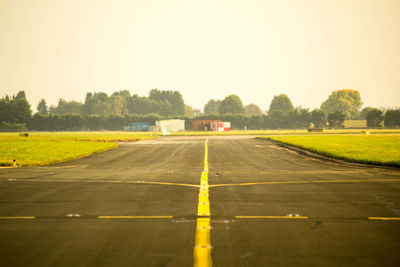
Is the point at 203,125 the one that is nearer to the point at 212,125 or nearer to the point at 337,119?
the point at 212,125

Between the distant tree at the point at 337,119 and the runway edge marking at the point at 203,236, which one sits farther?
the distant tree at the point at 337,119

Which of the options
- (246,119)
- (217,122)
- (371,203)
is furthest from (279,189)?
(246,119)

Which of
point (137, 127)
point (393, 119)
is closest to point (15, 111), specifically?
point (137, 127)

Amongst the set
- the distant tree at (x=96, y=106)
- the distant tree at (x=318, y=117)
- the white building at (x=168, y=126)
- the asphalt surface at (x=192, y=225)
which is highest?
the distant tree at (x=96, y=106)

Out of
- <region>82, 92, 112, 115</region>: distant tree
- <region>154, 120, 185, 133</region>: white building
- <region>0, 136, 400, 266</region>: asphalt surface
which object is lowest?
<region>0, 136, 400, 266</region>: asphalt surface

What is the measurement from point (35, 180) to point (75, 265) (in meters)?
9.21

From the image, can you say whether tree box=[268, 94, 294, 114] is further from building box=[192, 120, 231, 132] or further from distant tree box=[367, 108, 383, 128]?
building box=[192, 120, 231, 132]

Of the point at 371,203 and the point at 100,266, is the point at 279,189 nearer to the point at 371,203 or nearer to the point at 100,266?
the point at 371,203

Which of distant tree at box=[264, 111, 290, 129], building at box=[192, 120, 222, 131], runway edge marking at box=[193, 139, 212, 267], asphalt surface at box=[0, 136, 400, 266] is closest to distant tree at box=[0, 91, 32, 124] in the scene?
building at box=[192, 120, 222, 131]

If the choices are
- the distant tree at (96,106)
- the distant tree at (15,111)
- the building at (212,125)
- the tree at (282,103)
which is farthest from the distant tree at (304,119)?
the distant tree at (96,106)

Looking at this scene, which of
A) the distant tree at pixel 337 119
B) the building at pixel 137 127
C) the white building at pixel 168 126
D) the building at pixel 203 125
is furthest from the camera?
the distant tree at pixel 337 119

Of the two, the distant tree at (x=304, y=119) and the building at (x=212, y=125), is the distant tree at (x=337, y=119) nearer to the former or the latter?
the distant tree at (x=304, y=119)

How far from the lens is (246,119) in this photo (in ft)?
405

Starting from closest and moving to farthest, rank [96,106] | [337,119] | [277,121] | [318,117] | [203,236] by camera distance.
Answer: [203,236] → [337,119] → [318,117] → [277,121] → [96,106]
